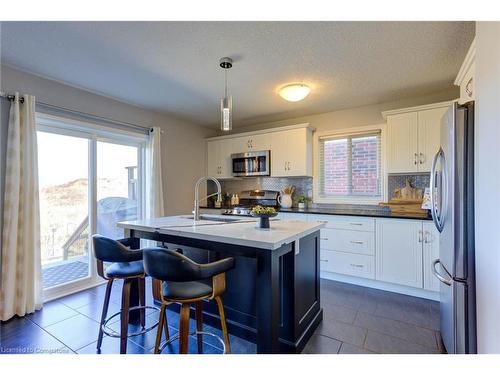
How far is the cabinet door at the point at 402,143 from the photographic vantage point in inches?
116

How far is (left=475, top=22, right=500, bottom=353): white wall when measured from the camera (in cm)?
116

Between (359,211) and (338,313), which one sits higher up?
(359,211)

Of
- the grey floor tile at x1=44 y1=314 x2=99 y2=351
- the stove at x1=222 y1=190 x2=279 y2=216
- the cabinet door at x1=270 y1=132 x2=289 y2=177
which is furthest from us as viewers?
the stove at x1=222 y1=190 x2=279 y2=216

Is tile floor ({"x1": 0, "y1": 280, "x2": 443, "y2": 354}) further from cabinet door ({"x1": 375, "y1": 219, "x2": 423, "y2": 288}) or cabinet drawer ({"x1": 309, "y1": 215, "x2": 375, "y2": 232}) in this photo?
cabinet drawer ({"x1": 309, "y1": 215, "x2": 375, "y2": 232})

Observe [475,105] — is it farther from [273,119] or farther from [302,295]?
[273,119]

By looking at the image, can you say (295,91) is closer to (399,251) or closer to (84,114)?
(399,251)

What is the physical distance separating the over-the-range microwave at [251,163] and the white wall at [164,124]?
763 millimetres

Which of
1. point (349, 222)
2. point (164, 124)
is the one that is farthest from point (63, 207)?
point (349, 222)

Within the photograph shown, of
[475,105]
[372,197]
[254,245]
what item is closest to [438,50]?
[475,105]

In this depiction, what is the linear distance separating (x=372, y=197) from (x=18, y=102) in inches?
171

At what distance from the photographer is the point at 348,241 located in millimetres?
3074

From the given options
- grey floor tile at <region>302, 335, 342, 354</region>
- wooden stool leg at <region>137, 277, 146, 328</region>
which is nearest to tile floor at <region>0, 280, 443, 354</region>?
grey floor tile at <region>302, 335, 342, 354</region>

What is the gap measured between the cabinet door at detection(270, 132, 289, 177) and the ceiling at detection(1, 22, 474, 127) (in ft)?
2.63

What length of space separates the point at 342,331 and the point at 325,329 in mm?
140
